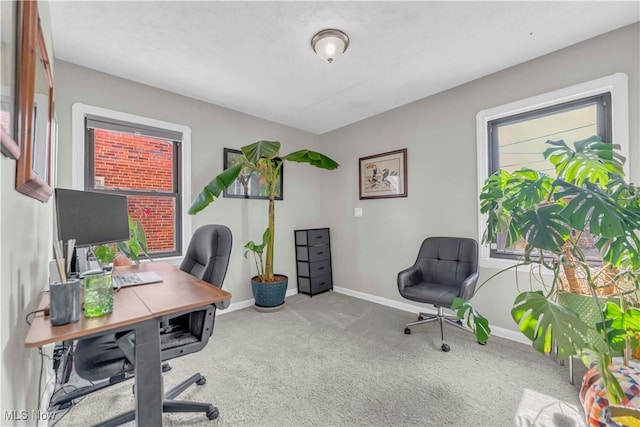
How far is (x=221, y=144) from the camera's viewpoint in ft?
11.3

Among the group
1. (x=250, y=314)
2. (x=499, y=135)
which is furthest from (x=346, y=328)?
(x=499, y=135)

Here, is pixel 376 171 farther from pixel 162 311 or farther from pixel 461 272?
pixel 162 311

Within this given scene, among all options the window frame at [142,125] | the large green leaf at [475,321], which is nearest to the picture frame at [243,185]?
the window frame at [142,125]

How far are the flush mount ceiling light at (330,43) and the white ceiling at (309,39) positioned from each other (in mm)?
60

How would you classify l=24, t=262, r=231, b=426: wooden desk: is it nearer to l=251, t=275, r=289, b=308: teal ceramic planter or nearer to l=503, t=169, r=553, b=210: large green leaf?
l=503, t=169, r=553, b=210: large green leaf

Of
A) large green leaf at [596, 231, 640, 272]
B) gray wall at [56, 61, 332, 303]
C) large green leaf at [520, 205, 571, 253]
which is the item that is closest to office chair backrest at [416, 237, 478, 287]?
large green leaf at [596, 231, 640, 272]

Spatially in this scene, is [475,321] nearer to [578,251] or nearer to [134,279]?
[578,251]

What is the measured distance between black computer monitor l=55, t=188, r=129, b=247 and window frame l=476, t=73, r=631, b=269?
10.3 feet

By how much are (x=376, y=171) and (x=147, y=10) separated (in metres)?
2.84

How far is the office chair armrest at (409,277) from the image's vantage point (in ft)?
8.85

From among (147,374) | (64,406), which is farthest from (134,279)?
(64,406)

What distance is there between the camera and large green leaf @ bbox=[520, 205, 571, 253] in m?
1.37

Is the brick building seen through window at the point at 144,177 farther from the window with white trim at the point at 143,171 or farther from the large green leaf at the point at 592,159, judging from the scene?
the large green leaf at the point at 592,159

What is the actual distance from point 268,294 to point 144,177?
1910 mm
